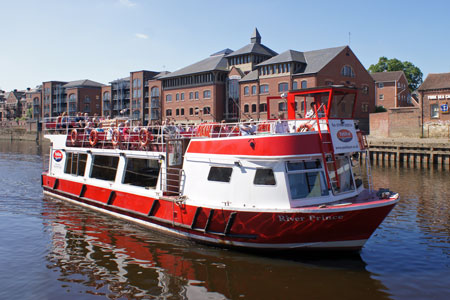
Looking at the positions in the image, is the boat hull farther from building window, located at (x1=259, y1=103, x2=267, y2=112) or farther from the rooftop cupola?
the rooftop cupola

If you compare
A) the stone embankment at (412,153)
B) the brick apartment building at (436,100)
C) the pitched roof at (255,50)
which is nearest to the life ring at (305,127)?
the stone embankment at (412,153)

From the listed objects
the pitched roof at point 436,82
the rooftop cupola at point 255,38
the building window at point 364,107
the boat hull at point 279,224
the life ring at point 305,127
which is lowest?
the boat hull at point 279,224

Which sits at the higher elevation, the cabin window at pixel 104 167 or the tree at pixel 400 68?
the tree at pixel 400 68

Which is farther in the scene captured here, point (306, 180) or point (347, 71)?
point (347, 71)

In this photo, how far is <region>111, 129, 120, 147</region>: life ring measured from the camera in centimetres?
1625

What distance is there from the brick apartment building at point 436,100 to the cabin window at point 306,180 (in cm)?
4067

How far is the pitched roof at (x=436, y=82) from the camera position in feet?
153

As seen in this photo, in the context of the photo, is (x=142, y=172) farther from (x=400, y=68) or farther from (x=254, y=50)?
(x=400, y=68)

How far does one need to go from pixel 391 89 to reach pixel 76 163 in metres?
66.7

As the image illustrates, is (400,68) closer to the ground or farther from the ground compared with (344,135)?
farther from the ground

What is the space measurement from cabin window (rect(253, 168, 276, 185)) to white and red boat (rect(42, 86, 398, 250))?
0.03m

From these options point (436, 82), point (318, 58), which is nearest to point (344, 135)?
point (436, 82)

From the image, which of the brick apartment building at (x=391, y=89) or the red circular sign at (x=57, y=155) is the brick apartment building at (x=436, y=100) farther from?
the red circular sign at (x=57, y=155)

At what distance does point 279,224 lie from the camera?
10.6 meters
